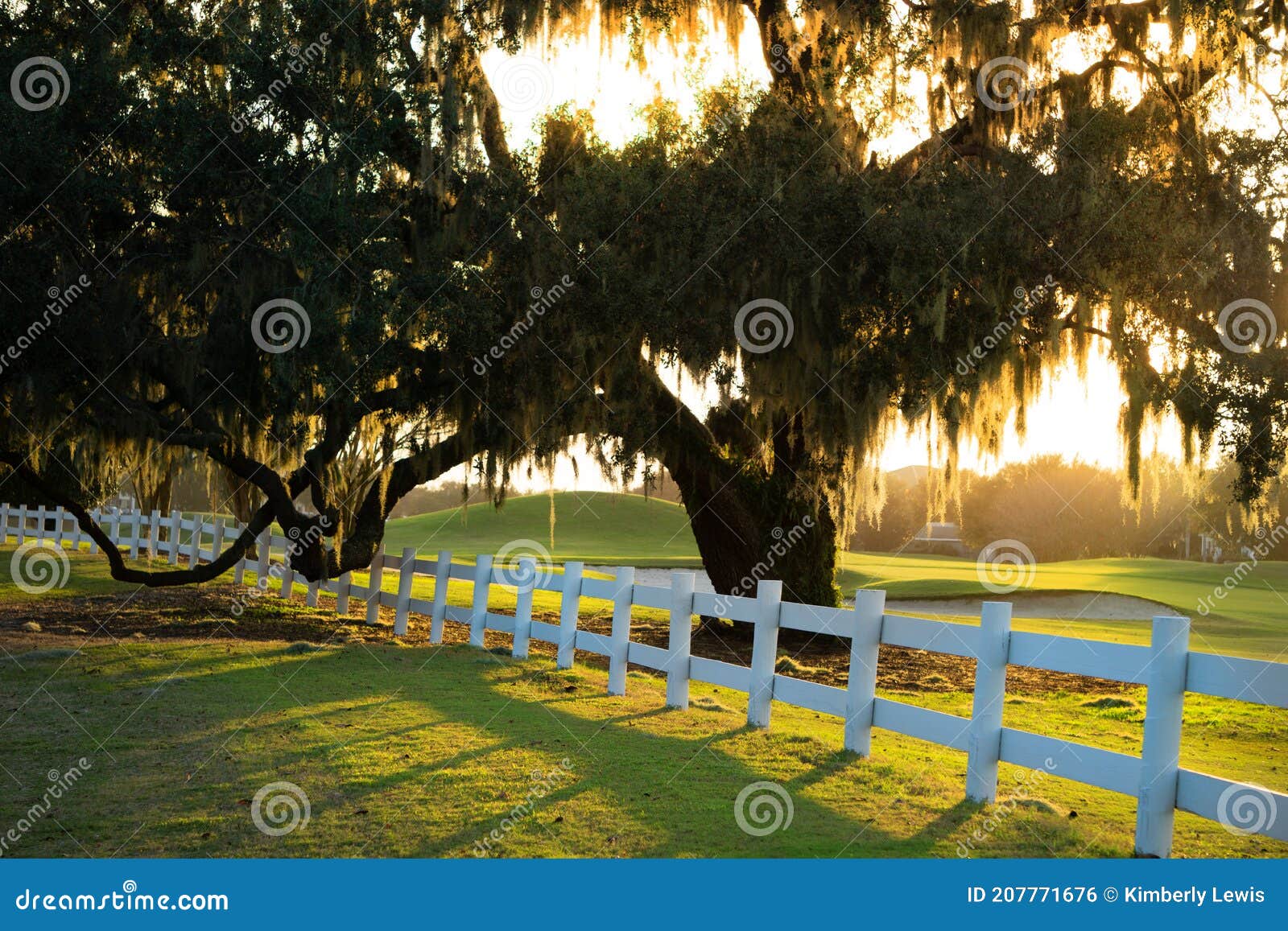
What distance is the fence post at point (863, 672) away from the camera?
7.68 metres

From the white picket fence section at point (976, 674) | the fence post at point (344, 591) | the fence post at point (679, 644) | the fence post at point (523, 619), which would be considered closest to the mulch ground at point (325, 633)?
the fence post at point (344, 591)

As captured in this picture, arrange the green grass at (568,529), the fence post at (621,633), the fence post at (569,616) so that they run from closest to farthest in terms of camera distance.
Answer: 1. the fence post at (621,633)
2. the fence post at (569,616)
3. the green grass at (568,529)

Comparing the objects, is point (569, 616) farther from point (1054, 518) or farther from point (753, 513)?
point (1054, 518)

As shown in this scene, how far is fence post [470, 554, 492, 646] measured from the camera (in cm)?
1355

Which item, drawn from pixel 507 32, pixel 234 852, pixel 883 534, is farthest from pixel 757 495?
pixel 883 534

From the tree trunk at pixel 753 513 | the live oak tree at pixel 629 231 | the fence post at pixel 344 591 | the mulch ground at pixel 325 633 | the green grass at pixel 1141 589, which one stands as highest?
the live oak tree at pixel 629 231

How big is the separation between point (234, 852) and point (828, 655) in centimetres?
1325

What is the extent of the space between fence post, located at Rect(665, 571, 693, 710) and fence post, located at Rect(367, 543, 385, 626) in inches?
291

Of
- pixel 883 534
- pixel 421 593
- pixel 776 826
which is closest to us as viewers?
pixel 776 826

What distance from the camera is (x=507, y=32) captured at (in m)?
13.6

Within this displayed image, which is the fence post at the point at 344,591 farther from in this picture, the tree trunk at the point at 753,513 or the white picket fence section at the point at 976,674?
the tree trunk at the point at 753,513

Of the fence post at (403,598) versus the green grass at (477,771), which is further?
the fence post at (403,598)

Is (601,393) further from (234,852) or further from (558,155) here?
(234,852)

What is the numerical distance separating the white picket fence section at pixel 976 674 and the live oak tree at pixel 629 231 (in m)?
2.89
